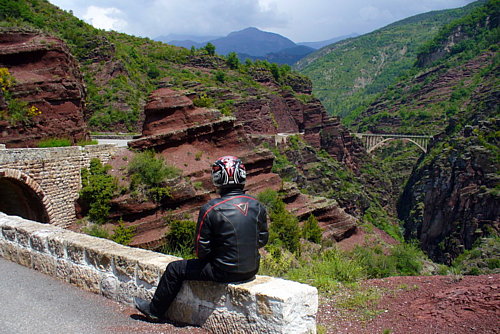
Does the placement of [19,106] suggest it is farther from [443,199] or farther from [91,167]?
[443,199]

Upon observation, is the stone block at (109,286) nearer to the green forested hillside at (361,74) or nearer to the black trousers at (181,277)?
the black trousers at (181,277)

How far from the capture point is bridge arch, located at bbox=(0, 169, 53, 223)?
14216mm

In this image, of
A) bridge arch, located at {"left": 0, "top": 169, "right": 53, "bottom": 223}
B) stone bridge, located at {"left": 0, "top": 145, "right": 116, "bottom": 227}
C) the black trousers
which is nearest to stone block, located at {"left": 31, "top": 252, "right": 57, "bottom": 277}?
the black trousers

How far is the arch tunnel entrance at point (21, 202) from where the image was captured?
14.6 meters

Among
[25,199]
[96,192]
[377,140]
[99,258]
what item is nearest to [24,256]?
[99,258]

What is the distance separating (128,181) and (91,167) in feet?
5.33

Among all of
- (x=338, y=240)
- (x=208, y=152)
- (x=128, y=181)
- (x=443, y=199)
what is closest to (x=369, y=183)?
(x=443, y=199)

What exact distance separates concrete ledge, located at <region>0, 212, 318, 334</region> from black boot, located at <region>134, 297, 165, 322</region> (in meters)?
0.08

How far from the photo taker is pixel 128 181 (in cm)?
1723

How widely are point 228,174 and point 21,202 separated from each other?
14265mm

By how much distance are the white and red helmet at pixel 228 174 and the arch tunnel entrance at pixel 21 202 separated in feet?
42.6

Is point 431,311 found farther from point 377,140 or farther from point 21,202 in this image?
point 377,140

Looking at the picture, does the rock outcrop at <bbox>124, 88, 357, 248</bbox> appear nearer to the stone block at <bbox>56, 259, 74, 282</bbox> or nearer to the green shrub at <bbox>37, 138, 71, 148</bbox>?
the green shrub at <bbox>37, 138, 71, 148</bbox>

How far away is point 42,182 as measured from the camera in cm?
1470
